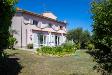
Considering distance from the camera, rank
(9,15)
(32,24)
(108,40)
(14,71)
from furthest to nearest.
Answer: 1. (32,24)
2. (14,71)
3. (9,15)
4. (108,40)

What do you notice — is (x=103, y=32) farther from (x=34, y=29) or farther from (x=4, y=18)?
(x=34, y=29)

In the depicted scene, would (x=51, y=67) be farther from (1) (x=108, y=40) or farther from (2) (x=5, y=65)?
(1) (x=108, y=40)

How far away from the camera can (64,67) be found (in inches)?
811

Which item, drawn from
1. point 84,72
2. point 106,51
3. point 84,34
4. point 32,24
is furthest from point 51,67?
point 84,34

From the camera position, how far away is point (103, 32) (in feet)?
36.9

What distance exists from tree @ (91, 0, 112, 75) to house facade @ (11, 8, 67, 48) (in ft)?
106

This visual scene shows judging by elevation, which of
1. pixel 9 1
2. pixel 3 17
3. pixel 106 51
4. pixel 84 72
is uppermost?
pixel 9 1

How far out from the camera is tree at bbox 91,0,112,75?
10875mm

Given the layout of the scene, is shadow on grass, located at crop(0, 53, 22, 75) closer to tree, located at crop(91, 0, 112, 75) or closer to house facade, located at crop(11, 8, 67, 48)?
tree, located at crop(91, 0, 112, 75)

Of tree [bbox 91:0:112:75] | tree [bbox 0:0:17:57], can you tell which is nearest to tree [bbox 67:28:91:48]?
tree [bbox 0:0:17:57]

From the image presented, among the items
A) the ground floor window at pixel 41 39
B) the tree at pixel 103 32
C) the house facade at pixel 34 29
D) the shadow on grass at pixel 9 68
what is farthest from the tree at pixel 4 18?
the ground floor window at pixel 41 39

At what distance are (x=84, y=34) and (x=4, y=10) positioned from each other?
137ft

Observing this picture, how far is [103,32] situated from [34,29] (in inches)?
1356

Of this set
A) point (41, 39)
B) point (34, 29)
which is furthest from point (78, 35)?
point (34, 29)
